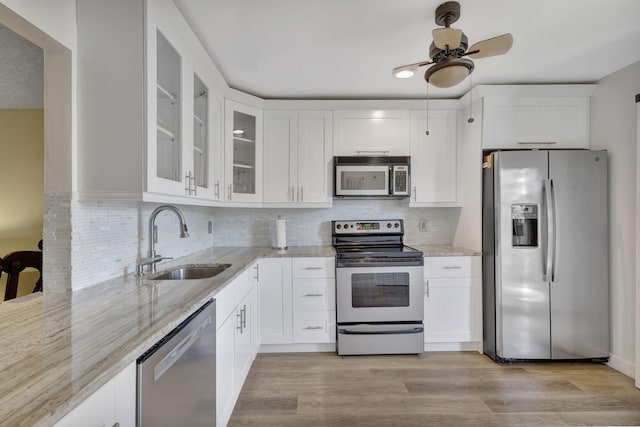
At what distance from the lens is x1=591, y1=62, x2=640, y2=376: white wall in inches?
92.5

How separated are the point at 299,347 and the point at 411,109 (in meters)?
2.44

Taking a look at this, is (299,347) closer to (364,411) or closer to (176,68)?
(364,411)

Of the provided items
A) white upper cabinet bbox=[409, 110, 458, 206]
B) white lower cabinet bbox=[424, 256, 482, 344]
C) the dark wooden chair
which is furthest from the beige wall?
white lower cabinet bbox=[424, 256, 482, 344]

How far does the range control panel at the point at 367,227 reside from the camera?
10.6ft

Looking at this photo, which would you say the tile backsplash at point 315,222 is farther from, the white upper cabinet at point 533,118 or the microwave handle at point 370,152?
the white upper cabinet at point 533,118

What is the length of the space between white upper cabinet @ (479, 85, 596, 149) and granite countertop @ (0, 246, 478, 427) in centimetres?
255

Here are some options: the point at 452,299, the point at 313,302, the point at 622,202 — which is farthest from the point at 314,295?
the point at 622,202

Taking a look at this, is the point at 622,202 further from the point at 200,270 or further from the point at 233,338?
the point at 200,270

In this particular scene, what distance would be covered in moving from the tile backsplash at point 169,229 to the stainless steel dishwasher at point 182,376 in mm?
656

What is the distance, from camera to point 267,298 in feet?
9.00

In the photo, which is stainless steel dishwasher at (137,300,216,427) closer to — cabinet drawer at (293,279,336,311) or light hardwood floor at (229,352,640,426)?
light hardwood floor at (229,352,640,426)

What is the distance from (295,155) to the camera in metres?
3.02

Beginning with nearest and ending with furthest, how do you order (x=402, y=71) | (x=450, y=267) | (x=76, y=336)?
(x=76, y=336) → (x=402, y=71) → (x=450, y=267)

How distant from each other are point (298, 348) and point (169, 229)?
1491 mm
